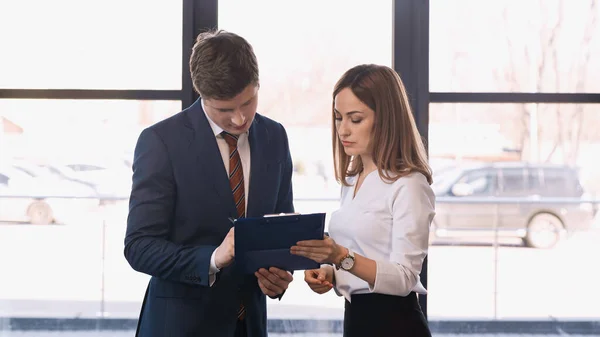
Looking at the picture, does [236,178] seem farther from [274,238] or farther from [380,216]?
[380,216]

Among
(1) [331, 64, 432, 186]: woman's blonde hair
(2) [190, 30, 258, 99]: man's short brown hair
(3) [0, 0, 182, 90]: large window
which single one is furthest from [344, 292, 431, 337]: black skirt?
(3) [0, 0, 182, 90]: large window

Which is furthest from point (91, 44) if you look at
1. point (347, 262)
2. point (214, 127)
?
point (347, 262)

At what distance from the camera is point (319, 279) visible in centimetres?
200

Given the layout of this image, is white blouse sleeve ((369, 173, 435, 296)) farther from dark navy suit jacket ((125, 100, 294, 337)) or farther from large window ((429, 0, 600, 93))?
large window ((429, 0, 600, 93))

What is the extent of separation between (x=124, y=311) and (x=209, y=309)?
1163mm

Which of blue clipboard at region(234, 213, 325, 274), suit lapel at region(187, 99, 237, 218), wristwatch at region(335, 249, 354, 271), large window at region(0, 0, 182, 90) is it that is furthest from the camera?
large window at region(0, 0, 182, 90)

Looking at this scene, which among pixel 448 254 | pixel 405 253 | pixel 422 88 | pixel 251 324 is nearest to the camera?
pixel 405 253

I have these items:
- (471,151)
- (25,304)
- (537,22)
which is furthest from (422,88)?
(25,304)

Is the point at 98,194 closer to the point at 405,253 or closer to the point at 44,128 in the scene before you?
the point at 44,128

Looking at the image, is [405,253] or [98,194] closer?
[405,253]

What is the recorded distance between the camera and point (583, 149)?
292 cm

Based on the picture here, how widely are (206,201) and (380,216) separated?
1.59 ft

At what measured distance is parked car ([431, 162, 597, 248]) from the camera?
2.90 metres

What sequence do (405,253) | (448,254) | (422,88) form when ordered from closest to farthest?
1. (405,253)
2. (422,88)
3. (448,254)
